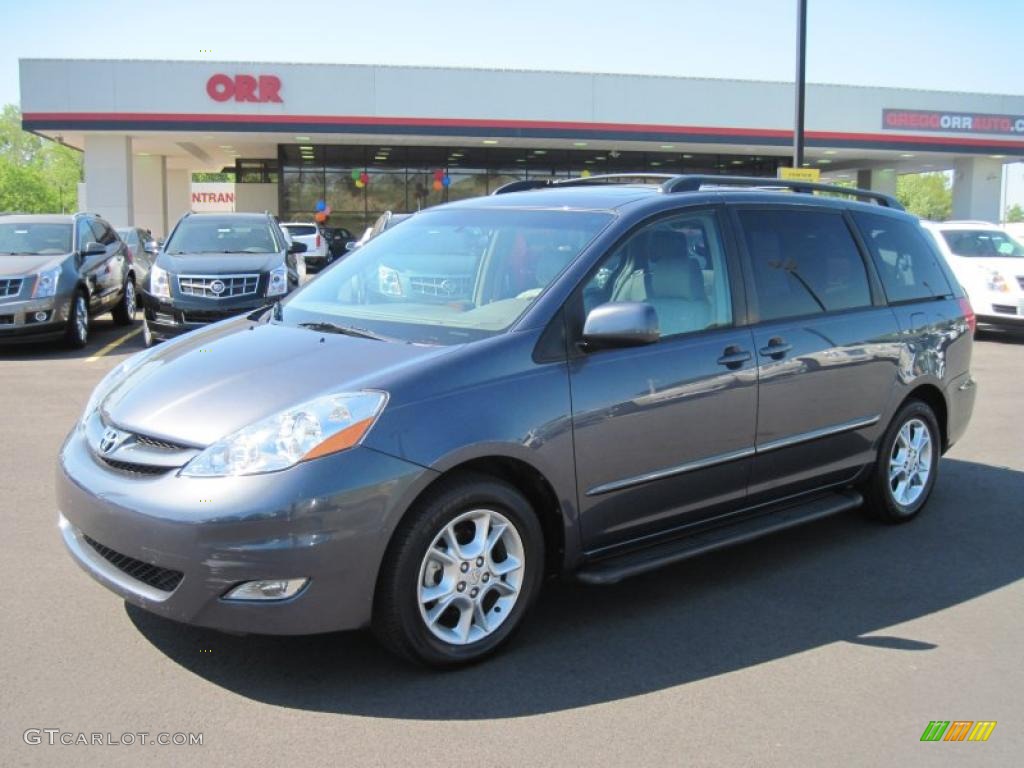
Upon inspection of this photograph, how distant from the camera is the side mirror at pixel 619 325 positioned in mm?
3900

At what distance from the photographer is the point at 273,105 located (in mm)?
29641

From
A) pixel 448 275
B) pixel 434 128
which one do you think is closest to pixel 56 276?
pixel 448 275

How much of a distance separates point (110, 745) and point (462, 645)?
1.24m

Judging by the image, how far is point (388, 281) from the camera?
4.72 m

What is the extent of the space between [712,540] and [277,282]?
8675 mm

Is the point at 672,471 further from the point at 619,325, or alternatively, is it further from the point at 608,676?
the point at 608,676

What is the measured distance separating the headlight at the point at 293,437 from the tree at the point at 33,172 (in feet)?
269

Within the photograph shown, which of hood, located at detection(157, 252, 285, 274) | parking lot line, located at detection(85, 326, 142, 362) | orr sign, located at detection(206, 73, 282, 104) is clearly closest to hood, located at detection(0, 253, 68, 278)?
parking lot line, located at detection(85, 326, 142, 362)

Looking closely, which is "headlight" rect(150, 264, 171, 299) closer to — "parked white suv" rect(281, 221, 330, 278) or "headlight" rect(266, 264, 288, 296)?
"headlight" rect(266, 264, 288, 296)

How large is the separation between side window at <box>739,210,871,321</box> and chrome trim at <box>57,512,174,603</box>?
301 centimetres

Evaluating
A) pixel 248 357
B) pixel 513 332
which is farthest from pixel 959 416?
pixel 248 357

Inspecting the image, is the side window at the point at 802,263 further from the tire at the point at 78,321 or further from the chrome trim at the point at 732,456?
the tire at the point at 78,321

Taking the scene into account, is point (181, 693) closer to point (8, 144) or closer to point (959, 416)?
point (959, 416)

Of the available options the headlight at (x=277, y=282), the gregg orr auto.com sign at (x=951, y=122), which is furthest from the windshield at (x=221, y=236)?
the gregg orr auto.com sign at (x=951, y=122)
